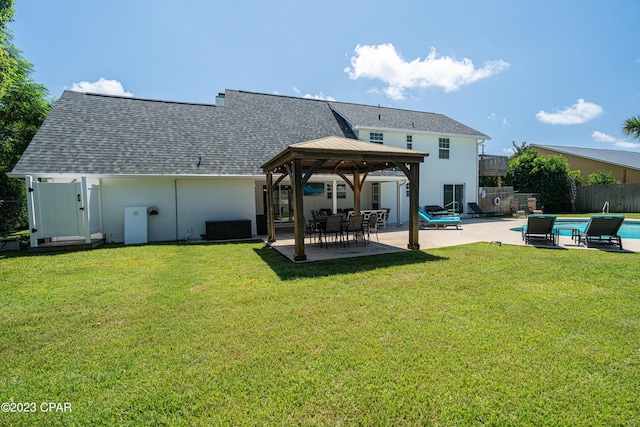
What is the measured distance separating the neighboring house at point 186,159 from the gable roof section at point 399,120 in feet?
0.44

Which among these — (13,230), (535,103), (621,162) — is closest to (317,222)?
(13,230)

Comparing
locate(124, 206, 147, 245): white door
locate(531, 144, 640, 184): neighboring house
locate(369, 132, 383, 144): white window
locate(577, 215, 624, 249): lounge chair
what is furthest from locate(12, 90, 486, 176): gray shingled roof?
locate(531, 144, 640, 184): neighboring house

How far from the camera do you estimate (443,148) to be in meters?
18.7

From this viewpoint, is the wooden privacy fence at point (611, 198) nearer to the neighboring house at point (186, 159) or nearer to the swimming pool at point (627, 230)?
the swimming pool at point (627, 230)

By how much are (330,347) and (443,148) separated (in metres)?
18.2

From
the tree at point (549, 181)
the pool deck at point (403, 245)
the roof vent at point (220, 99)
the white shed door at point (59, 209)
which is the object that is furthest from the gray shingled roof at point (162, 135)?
the tree at point (549, 181)

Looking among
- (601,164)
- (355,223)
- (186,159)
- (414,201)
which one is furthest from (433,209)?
(601,164)

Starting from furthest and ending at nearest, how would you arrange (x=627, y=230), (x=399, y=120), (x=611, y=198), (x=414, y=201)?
(x=611, y=198) → (x=399, y=120) → (x=627, y=230) → (x=414, y=201)

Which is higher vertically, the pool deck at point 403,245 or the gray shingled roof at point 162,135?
the gray shingled roof at point 162,135

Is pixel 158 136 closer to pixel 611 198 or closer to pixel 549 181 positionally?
pixel 549 181

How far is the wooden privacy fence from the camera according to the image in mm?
20344

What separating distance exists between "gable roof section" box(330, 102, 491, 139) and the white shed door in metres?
13.3

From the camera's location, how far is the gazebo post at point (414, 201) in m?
8.52

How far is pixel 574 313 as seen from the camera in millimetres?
4031
